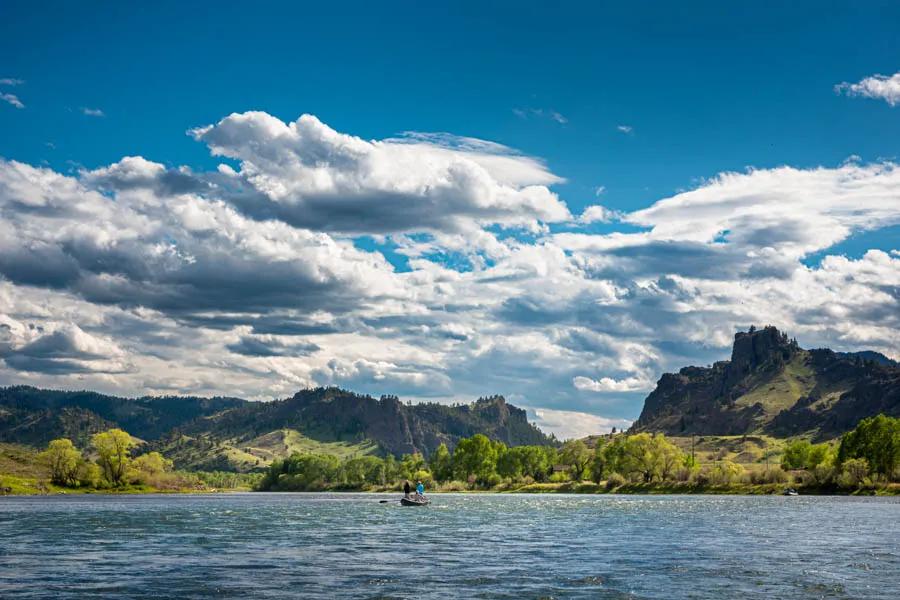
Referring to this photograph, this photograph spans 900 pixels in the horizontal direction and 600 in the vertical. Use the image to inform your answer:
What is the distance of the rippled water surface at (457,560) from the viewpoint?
46594mm

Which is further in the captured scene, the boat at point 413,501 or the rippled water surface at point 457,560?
the boat at point 413,501

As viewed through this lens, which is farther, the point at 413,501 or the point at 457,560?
the point at 413,501

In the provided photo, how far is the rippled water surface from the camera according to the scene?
46.6 meters

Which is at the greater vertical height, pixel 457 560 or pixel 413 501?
pixel 457 560

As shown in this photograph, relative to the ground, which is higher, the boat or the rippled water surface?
the rippled water surface

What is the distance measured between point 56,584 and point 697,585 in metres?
35.4

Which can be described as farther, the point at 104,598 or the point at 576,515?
the point at 576,515

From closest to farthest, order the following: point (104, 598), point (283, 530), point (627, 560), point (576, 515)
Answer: point (104, 598) < point (627, 560) < point (283, 530) < point (576, 515)

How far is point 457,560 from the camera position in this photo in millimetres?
61969

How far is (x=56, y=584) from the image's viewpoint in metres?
47.7

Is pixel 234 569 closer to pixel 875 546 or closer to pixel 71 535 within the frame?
pixel 71 535

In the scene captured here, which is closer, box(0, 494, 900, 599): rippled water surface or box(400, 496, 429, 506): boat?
box(0, 494, 900, 599): rippled water surface

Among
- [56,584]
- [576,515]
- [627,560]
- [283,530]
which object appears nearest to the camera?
[56,584]

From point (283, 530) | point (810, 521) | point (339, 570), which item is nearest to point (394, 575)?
point (339, 570)
